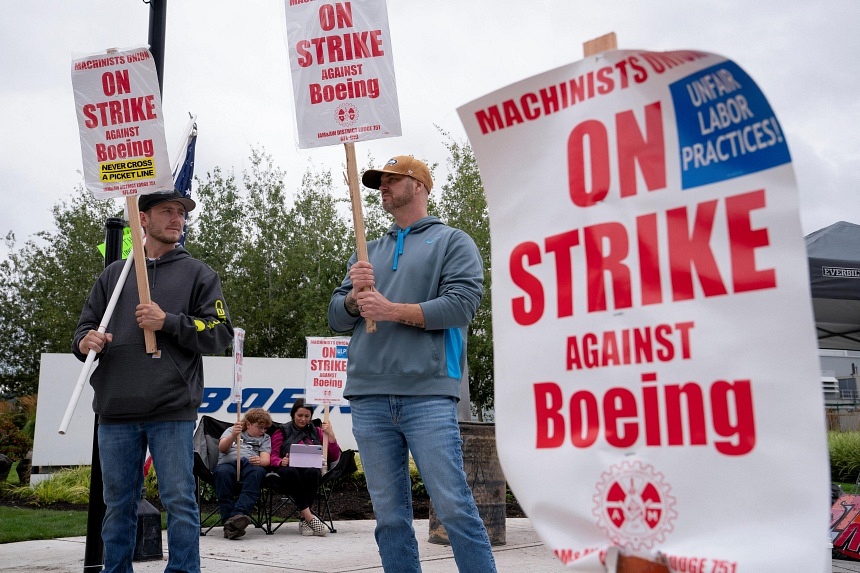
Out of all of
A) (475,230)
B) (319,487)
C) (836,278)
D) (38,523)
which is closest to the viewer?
(836,278)

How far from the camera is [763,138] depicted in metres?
1.94

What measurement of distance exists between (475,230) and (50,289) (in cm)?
1487

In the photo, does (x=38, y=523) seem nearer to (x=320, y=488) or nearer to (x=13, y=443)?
(x=320, y=488)

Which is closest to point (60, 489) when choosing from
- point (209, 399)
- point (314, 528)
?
point (209, 399)

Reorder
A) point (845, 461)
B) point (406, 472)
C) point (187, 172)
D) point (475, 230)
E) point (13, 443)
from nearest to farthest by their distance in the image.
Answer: point (406, 472) → point (187, 172) → point (845, 461) → point (13, 443) → point (475, 230)

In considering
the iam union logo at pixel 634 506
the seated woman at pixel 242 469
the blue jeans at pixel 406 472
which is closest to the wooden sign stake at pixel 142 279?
the blue jeans at pixel 406 472

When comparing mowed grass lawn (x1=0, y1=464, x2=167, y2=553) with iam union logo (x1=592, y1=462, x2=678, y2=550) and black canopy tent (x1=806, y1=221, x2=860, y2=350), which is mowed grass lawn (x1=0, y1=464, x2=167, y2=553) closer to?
black canopy tent (x1=806, y1=221, x2=860, y2=350)

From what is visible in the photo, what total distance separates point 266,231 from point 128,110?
25.0 meters

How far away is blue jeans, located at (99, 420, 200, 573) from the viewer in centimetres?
405

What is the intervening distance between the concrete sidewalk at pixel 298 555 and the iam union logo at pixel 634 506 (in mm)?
3929

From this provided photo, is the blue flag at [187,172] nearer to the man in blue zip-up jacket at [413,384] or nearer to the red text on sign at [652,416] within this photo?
the man in blue zip-up jacket at [413,384]

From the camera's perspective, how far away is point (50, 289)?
28656 millimetres

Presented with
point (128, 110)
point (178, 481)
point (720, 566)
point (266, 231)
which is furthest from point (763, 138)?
point (266, 231)

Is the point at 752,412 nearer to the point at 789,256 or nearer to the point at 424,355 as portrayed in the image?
the point at 789,256
